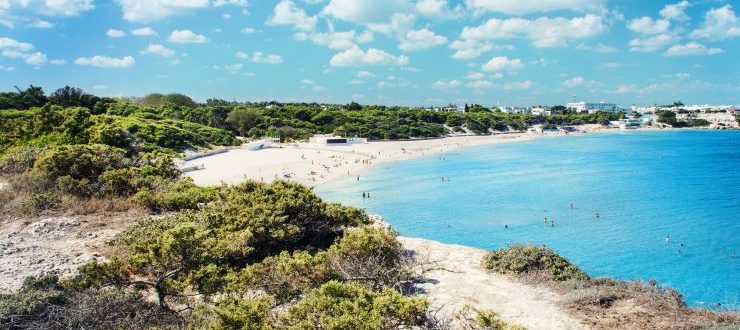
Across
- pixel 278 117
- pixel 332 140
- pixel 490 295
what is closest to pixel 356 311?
pixel 490 295

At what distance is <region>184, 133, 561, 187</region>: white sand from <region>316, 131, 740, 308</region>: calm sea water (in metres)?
3.41

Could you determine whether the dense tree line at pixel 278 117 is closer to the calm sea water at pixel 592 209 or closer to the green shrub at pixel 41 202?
the calm sea water at pixel 592 209

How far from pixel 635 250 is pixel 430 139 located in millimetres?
68797

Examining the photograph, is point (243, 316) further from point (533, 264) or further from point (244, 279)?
point (533, 264)

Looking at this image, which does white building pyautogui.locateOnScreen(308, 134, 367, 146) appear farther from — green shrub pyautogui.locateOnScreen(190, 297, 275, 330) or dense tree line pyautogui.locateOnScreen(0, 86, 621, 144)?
green shrub pyautogui.locateOnScreen(190, 297, 275, 330)

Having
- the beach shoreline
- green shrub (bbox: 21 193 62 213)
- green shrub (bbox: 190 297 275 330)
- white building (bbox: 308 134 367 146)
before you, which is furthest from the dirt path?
white building (bbox: 308 134 367 146)

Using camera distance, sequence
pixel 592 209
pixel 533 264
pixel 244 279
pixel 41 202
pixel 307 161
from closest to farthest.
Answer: pixel 244 279 < pixel 533 264 < pixel 41 202 < pixel 592 209 < pixel 307 161

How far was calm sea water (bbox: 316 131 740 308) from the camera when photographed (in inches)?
885

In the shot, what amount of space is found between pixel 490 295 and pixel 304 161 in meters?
42.7

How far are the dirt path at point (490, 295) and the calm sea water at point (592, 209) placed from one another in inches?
317

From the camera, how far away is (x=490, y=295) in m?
13.3

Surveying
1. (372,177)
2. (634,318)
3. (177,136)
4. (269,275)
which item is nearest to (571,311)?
(634,318)

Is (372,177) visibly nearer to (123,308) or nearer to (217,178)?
(217,178)

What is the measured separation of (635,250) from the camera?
80.4 feet
